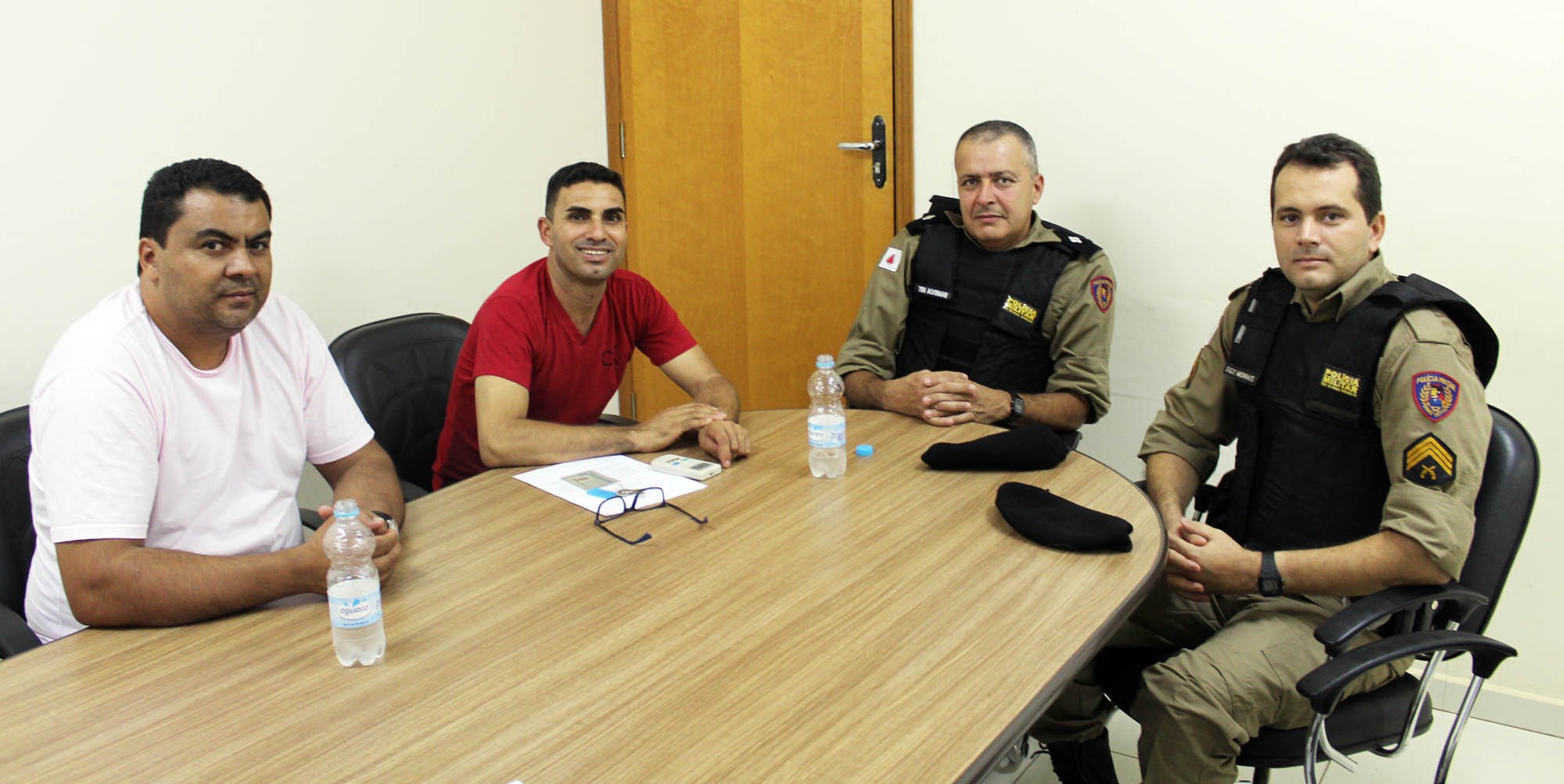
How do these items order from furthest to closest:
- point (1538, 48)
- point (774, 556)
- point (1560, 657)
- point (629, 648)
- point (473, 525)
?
point (1560, 657)
point (1538, 48)
point (473, 525)
point (774, 556)
point (629, 648)

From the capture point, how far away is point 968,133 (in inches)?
113

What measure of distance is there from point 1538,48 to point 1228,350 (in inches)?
42.7

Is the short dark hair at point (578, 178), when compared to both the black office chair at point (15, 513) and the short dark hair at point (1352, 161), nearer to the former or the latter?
the black office chair at point (15, 513)

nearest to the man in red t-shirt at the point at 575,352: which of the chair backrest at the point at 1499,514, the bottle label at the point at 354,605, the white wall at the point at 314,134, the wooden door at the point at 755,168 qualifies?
the white wall at the point at 314,134

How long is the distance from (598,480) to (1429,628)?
1507 millimetres

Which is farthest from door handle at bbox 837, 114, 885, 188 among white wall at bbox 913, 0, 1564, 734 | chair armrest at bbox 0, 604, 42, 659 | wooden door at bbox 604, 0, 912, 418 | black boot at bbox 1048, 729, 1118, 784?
chair armrest at bbox 0, 604, 42, 659

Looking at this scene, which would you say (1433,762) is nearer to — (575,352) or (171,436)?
(575,352)

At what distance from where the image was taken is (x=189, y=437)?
1720 mm

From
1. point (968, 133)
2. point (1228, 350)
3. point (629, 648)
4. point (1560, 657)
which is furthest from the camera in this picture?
point (968, 133)

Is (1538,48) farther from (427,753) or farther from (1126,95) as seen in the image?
(427,753)

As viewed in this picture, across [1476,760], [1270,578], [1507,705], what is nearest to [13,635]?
[1270,578]

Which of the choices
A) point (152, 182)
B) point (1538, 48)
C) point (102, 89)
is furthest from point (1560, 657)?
point (102, 89)

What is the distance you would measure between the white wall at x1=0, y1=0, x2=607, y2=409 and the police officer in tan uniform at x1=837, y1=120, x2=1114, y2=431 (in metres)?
1.40

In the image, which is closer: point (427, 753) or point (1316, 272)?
point (427, 753)
